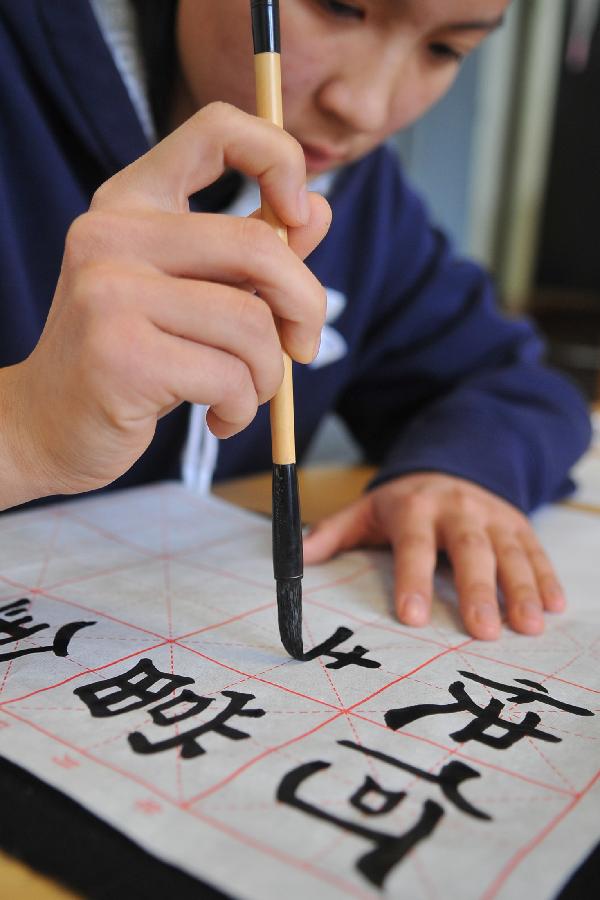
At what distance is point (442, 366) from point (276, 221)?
485 mm

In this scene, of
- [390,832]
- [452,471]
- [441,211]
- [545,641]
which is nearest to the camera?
[390,832]

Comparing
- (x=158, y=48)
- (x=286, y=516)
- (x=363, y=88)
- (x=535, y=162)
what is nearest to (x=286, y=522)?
(x=286, y=516)

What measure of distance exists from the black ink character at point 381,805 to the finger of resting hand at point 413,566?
4.6 inches

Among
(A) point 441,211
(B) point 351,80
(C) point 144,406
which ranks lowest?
(A) point 441,211

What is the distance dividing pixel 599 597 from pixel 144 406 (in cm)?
26

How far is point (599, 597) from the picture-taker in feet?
1.32

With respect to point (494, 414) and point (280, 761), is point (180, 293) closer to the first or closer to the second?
point (280, 761)

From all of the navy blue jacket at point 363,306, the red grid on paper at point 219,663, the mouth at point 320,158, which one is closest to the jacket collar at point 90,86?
the navy blue jacket at point 363,306

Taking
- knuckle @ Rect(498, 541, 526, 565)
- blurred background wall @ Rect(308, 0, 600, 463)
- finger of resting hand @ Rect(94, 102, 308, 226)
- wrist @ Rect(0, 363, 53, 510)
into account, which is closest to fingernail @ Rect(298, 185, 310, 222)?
finger of resting hand @ Rect(94, 102, 308, 226)

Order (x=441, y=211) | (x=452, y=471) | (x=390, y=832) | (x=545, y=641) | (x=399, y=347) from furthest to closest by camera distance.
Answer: (x=441, y=211) → (x=399, y=347) → (x=452, y=471) → (x=545, y=641) → (x=390, y=832)

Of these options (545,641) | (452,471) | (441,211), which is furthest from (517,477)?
(441,211)

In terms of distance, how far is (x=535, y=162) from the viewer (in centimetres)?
209

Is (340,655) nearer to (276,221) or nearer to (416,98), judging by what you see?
(276,221)

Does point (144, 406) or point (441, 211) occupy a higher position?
point (144, 406)
